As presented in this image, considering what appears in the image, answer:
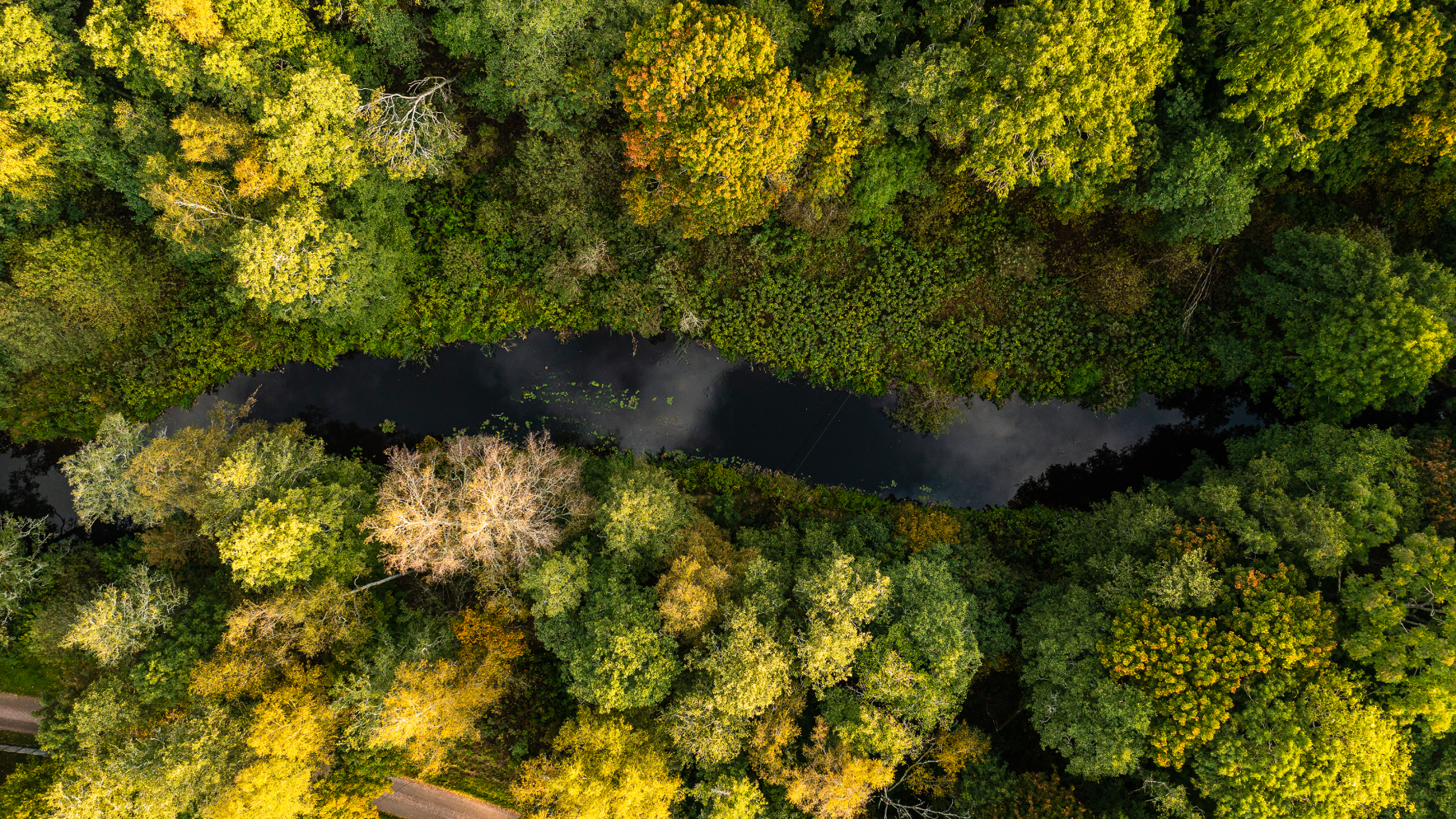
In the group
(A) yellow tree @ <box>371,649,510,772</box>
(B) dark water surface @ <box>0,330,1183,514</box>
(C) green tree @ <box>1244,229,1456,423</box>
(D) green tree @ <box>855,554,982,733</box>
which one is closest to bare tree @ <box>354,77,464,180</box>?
(B) dark water surface @ <box>0,330,1183,514</box>

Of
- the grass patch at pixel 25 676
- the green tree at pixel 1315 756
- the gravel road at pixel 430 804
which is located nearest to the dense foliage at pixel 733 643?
the green tree at pixel 1315 756

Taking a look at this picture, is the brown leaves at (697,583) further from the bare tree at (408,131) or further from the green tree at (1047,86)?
the bare tree at (408,131)

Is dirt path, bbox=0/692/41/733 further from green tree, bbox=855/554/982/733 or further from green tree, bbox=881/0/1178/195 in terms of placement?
green tree, bbox=881/0/1178/195

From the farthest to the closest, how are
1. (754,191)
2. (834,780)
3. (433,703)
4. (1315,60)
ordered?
(754,191) < (433,703) < (834,780) < (1315,60)

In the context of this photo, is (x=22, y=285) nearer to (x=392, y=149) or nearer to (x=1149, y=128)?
(x=392, y=149)

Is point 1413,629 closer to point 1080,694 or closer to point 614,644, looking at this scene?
point 1080,694

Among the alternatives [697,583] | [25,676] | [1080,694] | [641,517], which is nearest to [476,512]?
[641,517]
